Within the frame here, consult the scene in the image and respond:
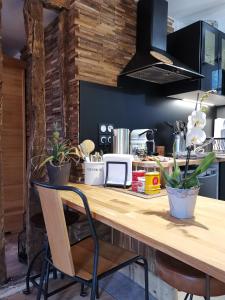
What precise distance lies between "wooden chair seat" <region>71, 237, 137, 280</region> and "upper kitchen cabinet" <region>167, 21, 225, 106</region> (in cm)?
183

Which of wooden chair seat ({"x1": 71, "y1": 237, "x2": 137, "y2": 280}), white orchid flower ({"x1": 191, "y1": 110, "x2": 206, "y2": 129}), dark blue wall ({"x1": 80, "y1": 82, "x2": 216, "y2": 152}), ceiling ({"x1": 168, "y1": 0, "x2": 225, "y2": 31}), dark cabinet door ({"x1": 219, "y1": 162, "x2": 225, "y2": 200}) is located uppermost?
ceiling ({"x1": 168, "y1": 0, "x2": 225, "y2": 31})

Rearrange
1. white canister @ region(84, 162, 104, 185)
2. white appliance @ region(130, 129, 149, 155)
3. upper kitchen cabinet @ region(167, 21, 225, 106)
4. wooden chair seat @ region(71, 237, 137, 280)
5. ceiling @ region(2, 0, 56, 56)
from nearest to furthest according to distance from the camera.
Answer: wooden chair seat @ region(71, 237, 137, 280), white canister @ region(84, 162, 104, 185), ceiling @ region(2, 0, 56, 56), white appliance @ region(130, 129, 149, 155), upper kitchen cabinet @ region(167, 21, 225, 106)

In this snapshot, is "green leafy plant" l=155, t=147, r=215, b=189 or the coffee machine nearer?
"green leafy plant" l=155, t=147, r=215, b=189

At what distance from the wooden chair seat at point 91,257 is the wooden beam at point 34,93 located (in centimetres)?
67

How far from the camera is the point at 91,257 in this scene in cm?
134

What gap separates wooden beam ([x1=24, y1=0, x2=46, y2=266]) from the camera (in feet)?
6.09

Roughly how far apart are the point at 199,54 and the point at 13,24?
1.88m

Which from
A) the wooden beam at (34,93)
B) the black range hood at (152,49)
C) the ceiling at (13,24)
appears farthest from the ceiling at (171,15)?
the black range hood at (152,49)

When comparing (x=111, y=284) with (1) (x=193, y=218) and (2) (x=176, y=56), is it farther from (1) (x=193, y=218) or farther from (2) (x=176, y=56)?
(2) (x=176, y=56)

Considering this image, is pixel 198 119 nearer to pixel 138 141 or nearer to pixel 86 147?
pixel 86 147

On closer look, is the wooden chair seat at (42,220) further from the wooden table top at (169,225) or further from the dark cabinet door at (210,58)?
the dark cabinet door at (210,58)

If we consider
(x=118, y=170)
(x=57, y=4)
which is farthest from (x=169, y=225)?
(x=57, y=4)

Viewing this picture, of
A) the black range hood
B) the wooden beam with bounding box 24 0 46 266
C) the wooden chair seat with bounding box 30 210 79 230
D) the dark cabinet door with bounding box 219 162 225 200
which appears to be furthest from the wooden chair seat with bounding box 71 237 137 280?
the dark cabinet door with bounding box 219 162 225 200

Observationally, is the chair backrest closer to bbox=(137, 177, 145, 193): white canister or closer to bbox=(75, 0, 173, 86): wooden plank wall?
bbox=(137, 177, 145, 193): white canister
